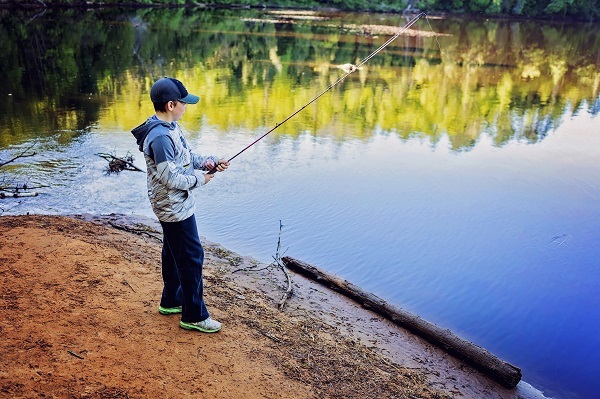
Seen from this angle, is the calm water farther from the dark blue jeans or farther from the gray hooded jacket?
the gray hooded jacket

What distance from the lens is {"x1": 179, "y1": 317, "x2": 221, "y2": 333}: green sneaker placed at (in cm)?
407

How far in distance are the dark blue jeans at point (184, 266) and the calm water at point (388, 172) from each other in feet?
9.47

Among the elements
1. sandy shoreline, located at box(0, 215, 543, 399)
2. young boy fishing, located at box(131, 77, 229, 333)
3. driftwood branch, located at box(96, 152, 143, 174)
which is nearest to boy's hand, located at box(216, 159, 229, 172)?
young boy fishing, located at box(131, 77, 229, 333)

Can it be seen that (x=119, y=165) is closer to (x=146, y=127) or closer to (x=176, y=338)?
(x=176, y=338)

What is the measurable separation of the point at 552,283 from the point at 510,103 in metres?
11.9

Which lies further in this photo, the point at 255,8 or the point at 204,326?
the point at 255,8

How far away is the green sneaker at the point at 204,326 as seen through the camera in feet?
13.4

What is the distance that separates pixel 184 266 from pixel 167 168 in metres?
0.79

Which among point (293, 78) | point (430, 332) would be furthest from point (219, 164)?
point (293, 78)

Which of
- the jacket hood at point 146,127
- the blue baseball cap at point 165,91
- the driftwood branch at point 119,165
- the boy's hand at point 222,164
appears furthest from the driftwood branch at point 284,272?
the driftwood branch at point 119,165

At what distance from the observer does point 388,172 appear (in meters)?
11.0

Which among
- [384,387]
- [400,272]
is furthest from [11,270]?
[400,272]

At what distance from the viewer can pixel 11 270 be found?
462 cm

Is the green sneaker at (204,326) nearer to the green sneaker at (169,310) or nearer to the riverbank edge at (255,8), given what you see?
the green sneaker at (169,310)
